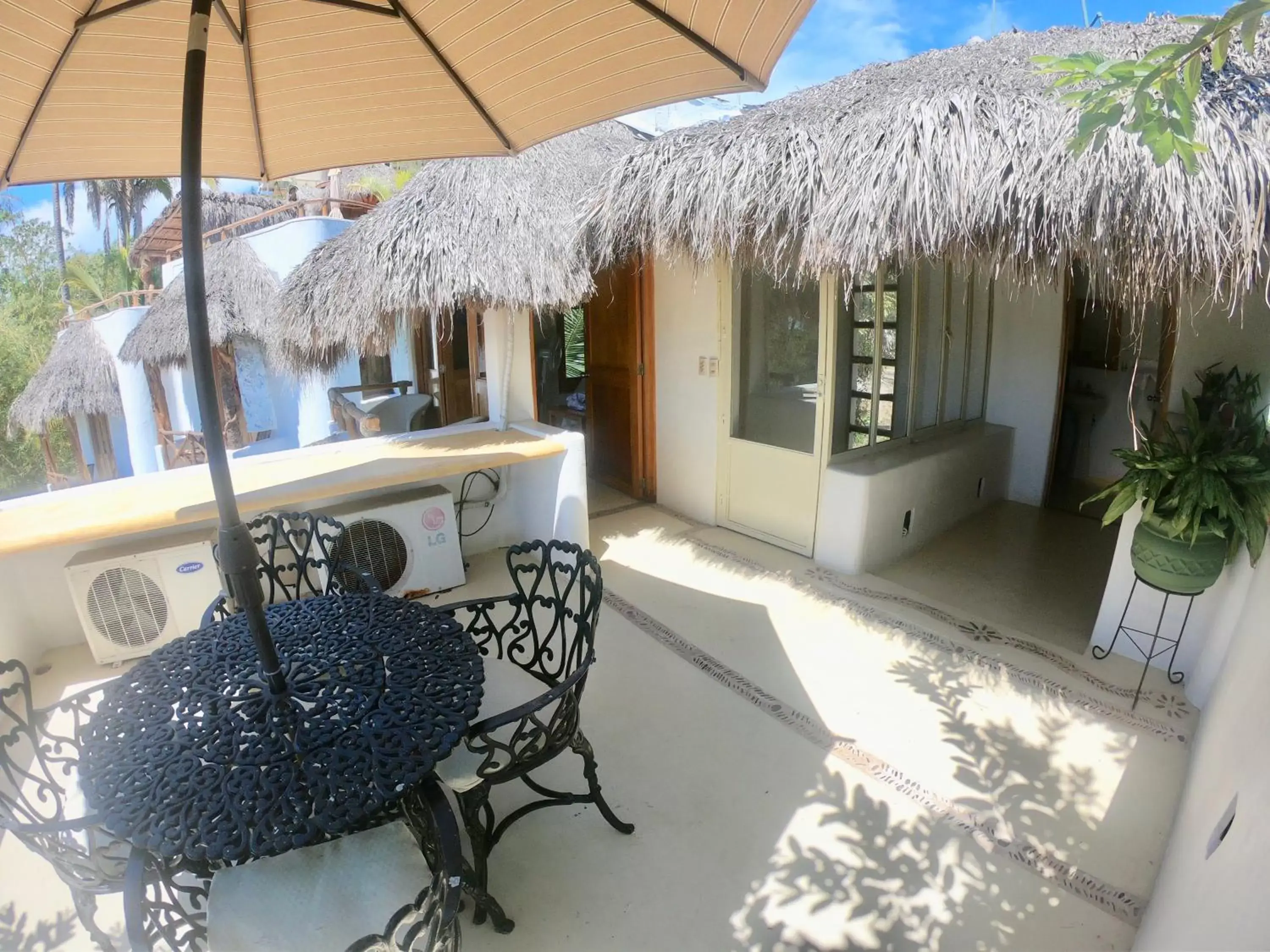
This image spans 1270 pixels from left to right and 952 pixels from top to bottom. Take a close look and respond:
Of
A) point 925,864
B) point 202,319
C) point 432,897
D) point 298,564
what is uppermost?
point 202,319

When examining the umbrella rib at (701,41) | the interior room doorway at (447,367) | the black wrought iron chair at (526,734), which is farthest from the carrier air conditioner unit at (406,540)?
the umbrella rib at (701,41)

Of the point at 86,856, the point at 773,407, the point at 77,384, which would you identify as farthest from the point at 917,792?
the point at 77,384

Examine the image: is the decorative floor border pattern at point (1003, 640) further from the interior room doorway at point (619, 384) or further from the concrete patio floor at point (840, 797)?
the interior room doorway at point (619, 384)

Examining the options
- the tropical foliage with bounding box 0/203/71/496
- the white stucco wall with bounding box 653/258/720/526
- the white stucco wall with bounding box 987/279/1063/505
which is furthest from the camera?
the tropical foliage with bounding box 0/203/71/496

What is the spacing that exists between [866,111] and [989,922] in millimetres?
3247

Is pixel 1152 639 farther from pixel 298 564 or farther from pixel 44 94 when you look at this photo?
pixel 44 94

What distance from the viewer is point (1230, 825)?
1304 millimetres

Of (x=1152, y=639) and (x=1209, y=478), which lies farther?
(x=1152, y=639)

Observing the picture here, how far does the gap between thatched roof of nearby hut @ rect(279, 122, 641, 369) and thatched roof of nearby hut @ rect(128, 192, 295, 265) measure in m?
7.74

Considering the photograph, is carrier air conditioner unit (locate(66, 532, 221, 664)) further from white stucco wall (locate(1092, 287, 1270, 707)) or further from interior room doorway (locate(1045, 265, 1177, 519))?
interior room doorway (locate(1045, 265, 1177, 519))

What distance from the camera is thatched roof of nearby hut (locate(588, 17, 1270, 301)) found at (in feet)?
7.88

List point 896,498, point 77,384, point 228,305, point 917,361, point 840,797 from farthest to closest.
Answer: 1. point 77,384
2. point 228,305
3. point 917,361
4. point 896,498
5. point 840,797

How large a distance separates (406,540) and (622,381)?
2.40 meters

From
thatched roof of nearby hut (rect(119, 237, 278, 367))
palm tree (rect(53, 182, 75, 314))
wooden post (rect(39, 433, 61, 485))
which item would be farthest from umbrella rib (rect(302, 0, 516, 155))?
palm tree (rect(53, 182, 75, 314))
